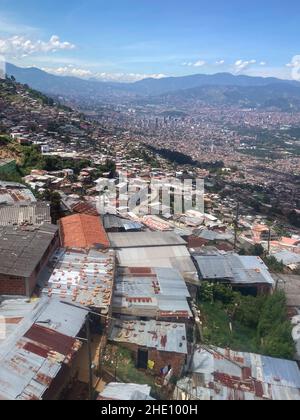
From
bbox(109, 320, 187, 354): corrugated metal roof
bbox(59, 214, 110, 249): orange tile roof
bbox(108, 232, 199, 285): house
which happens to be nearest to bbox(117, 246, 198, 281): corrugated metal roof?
bbox(108, 232, 199, 285): house

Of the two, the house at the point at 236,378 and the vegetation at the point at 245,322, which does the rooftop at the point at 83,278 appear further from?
the vegetation at the point at 245,322

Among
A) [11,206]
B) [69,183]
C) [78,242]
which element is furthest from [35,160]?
[78,242]

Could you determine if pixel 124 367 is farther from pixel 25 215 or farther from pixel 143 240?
pixel 25 215

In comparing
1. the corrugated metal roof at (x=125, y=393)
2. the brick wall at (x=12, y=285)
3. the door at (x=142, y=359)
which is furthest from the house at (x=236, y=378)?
the brick wall at (x=12, y=285)

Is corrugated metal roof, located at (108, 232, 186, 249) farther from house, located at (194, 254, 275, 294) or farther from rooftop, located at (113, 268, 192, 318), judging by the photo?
rooftop, located at (113, 268, 192, 318)

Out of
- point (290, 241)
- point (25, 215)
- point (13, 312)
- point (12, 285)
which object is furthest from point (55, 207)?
point (290, 241)
